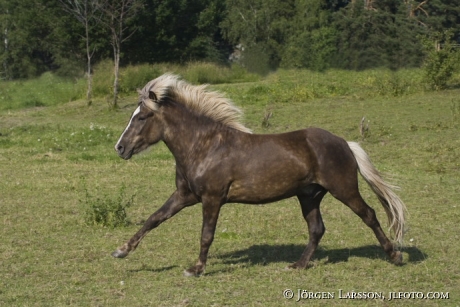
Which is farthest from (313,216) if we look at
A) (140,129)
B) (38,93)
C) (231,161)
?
(38,93)

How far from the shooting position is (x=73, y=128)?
19.0 metres

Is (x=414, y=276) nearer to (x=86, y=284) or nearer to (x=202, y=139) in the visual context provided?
(x=202, y=139)

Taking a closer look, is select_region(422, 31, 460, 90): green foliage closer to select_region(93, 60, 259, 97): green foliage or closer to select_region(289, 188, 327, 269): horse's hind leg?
select_region(93, 60, 259, 97): green foliage

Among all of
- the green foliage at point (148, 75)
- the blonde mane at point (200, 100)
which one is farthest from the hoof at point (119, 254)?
the green foliage at point (148, 75)

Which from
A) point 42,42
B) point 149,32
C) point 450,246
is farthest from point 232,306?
point 42,42

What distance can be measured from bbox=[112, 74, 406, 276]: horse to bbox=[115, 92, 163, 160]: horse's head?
10mm

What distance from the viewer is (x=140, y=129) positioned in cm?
753

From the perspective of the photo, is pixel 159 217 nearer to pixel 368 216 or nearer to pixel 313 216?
pixel 313 216

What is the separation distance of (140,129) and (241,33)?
36.9 m

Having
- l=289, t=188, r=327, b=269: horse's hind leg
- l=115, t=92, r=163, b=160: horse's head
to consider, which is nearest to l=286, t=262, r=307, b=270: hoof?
l=289, t=188, r=327, b=269: horse's hind leg

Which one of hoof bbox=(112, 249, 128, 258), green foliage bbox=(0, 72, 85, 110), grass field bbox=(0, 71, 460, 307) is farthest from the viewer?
green foliage bbox=(0, 72, 85, 110)

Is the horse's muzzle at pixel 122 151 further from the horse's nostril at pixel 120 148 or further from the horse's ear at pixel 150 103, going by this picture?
the horse's ear at pixel 150 103

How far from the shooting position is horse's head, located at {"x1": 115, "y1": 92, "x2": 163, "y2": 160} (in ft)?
24.7

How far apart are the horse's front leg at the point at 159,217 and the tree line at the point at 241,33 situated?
2437 centimetres
